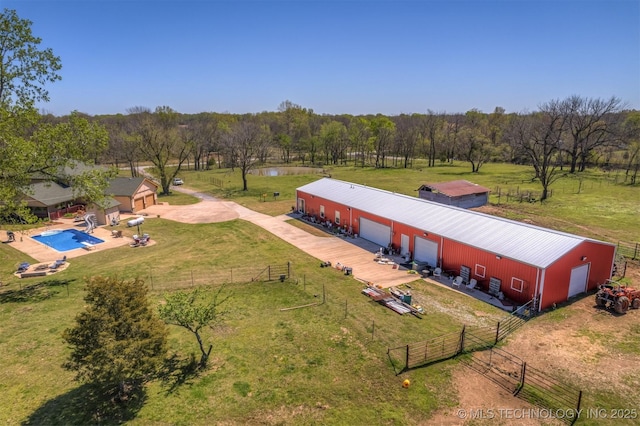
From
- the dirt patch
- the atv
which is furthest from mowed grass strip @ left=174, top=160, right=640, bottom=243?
the dirt patch

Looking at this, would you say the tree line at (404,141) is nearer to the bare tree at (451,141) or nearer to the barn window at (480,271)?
the bare tree at (451,141)

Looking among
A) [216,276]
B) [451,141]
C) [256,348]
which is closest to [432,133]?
[451,141]

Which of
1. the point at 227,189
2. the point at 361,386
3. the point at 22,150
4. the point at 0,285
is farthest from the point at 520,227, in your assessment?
the point at 227,189

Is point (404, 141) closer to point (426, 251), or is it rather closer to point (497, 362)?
point (426, 251)

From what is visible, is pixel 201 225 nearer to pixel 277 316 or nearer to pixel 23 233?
pixel 23 233

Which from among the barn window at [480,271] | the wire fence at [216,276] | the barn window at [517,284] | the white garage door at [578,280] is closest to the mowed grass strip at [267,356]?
the wire fence at [216,276]

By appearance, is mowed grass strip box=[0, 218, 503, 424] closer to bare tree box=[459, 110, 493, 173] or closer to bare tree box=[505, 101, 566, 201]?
bare tree box=[505, 101, 566, 201]
